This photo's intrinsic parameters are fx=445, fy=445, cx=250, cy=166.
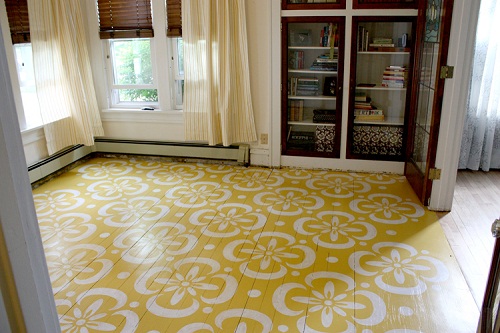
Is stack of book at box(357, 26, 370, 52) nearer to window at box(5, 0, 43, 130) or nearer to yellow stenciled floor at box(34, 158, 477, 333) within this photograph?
yellow stenciled floor at box(34, 158, 477, 333)

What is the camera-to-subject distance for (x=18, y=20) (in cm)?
415

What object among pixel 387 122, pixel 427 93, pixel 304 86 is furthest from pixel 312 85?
pixel 427 93

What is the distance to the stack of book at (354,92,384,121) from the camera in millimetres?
4660

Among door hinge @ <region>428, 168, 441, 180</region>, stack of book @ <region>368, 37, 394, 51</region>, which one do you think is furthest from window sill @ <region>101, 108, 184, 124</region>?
door hinge @ <region>428, 168, 441, 180</region>

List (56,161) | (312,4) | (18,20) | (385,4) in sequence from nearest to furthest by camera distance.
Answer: (18,20)
(385,4)
(312,4)
(56,161)

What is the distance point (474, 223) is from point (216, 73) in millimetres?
2801

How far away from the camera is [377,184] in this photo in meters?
4.42

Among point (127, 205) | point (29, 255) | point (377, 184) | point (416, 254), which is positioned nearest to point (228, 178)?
point (127, 205)

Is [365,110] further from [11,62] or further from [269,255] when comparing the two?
[11,62]

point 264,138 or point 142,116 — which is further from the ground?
point 142,116

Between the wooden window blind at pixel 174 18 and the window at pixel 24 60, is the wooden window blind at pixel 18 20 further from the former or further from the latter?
the wooden window blind at pixel 174 18

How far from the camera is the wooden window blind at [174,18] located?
15.5 feet

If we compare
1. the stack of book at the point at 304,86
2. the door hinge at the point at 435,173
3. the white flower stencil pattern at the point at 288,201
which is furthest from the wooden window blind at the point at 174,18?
the door hinge at the point at 435,173

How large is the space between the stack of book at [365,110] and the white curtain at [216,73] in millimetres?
1113
